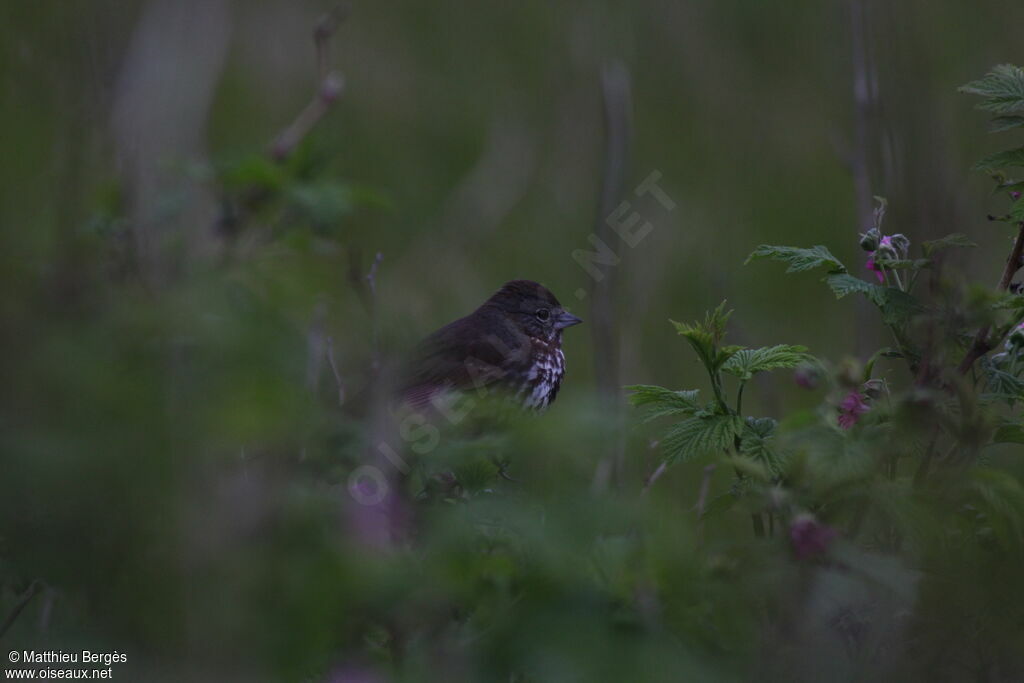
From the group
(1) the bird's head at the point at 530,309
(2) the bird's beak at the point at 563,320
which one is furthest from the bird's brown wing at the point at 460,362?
(2) the bird's beak at the point at 563,320

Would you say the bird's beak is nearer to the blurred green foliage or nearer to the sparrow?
the sparrow

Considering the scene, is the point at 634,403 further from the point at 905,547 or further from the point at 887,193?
the point at 887,193

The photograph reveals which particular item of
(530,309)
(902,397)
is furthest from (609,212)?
(902,397)

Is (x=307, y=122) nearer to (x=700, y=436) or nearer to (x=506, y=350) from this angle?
(x=506, y=350)

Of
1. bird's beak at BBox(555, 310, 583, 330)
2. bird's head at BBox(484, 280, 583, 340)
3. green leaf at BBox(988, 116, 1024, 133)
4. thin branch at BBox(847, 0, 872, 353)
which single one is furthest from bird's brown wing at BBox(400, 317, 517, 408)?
green leaf at BBox(988, 116, 1024, 133)

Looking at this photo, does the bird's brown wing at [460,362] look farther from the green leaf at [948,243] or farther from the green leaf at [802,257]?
the green leaf at [948,243]

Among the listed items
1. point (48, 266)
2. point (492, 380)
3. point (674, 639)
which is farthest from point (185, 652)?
point (492, 380)

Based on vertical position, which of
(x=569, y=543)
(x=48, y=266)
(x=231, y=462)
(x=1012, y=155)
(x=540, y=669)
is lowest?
(x=540, y=669)

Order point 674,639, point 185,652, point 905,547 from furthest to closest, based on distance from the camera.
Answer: point 905,547
point 674,639
point 185,652
